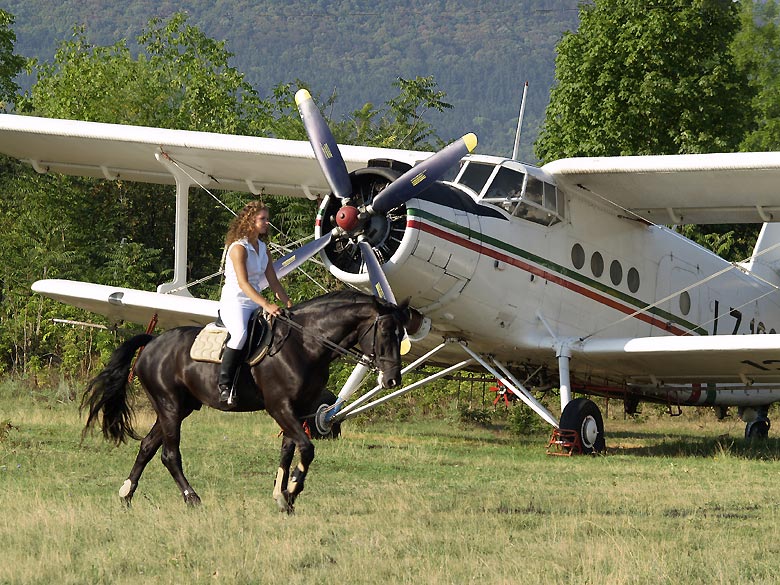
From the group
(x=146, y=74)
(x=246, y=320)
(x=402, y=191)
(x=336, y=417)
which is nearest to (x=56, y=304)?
(x=336, y=417)

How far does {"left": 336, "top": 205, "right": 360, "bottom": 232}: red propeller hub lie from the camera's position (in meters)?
11.0

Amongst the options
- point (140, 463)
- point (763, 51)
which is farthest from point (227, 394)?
point (763, 51)

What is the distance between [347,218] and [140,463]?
3.40 meters

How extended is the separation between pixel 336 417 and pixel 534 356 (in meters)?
2.56

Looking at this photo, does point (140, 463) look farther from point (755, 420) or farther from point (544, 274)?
point (755, 420)

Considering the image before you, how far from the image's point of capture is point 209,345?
27.6ft

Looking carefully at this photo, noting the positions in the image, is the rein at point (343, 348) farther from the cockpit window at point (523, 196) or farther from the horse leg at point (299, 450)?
the cockpit window at point (523, 196)

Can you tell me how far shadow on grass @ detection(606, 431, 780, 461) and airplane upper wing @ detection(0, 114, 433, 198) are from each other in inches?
188

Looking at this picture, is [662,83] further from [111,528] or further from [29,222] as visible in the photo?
[111,528]

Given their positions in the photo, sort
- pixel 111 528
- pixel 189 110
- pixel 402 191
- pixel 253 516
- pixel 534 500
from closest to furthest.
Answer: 1. pixel 111 528
2. pixel 253 516
3. pixel 534 500
4. pixel 402 191
5. pixel 189 110

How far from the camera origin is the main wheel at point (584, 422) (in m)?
13.2

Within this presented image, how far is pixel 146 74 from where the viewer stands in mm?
47500

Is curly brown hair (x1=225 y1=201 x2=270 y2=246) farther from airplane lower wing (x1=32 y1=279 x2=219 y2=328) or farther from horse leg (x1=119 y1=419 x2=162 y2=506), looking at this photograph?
airplane lower wing (x1=32 y1=279 x2=219 y2=328)

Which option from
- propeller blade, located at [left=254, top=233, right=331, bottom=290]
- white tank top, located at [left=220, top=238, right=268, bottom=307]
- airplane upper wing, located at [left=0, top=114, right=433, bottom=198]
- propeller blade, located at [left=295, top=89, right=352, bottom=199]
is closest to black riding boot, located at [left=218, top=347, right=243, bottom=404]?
white tank top, located at [left=220, top=238, right=268, bottom=307]
